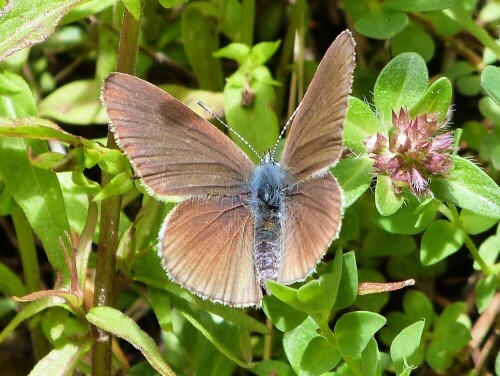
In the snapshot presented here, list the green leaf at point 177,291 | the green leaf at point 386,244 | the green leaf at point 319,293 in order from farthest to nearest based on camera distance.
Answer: the green leaf at point 386,244, the green leaf at point 177,291, the green leaf at point 319,293

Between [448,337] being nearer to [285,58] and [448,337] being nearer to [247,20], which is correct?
[285,58]

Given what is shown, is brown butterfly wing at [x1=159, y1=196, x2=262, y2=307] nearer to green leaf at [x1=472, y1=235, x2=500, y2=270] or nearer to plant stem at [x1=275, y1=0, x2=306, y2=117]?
green leaf at [x1=472, y1=235, x2=500, y2=270]

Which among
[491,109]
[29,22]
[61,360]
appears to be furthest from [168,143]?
[491,109]

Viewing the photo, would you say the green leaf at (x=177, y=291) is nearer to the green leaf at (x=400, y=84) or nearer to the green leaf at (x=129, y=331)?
the green leaf at (x=129, y=331)

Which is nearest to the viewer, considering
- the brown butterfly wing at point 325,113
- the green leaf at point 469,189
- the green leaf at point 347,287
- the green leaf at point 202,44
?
the brown butterfly wing at point 325,113

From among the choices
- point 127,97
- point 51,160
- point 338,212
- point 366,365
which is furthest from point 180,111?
point 366,365

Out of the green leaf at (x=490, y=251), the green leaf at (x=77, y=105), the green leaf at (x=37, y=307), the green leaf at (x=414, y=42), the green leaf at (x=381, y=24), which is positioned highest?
the green leaf at (x=381, y=24)

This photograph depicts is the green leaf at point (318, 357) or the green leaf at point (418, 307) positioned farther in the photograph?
the green leaf at point (418, 307)

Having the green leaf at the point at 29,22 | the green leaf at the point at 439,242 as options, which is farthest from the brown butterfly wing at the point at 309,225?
the green leaf at the point at 29,22
